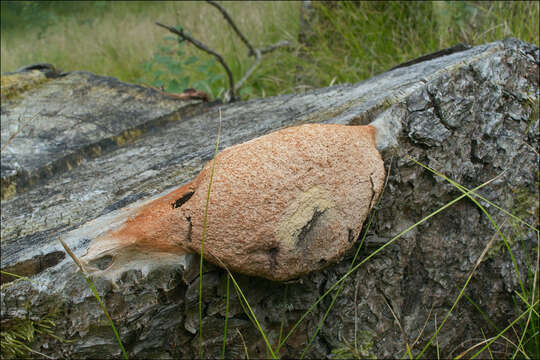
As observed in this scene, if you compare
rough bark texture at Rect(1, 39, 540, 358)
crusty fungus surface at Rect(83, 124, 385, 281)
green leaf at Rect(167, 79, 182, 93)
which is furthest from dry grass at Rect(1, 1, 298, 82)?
crusty fungus surface at Rect(83, 124, 385, 281)

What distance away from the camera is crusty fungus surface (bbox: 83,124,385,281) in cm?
103

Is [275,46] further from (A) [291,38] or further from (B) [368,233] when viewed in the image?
(B) [368,233]

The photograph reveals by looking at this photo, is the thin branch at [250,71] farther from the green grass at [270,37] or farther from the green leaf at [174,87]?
the green leaf at [174,87]

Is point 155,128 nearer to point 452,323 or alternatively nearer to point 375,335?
point 375,335

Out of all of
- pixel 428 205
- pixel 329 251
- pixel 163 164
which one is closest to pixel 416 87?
pixel 428 205

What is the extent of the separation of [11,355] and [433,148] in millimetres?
1390

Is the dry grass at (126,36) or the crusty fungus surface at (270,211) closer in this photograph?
the crusty fungus surface at (270,211)

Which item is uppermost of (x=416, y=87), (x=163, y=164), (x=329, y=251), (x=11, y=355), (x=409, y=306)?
(x=416, y=87)

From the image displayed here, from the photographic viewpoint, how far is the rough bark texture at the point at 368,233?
1.09 m

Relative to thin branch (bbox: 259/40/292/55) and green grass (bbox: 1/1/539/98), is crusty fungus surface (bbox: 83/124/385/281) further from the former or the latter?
thin branch (bbox: 259/40/292/55)

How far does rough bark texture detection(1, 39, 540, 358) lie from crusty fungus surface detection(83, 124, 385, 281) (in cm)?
8

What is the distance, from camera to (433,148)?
1.34 meters

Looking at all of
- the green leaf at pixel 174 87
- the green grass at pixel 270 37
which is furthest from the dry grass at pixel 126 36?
the green leaf at pixel 174 87

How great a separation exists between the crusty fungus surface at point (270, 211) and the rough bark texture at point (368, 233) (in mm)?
75
